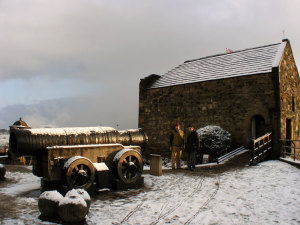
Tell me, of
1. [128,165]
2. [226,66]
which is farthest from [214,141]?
[128,165]

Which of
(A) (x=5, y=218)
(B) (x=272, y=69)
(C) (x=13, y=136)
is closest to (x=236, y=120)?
(B) (x=272, y=69)

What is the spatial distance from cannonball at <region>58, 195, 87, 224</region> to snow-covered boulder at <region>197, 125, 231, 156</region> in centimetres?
1032

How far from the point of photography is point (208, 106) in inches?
679

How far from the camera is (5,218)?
556cm

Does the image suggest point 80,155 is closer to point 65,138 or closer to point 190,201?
point 65,138

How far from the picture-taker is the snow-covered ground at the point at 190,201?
222 inches

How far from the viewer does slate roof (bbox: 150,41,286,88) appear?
16.1 metres

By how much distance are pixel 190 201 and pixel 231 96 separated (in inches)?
418

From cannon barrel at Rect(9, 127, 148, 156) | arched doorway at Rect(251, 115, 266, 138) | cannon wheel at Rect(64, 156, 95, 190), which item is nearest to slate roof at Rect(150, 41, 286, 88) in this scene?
arched doorway at Rect(251, 115, 266, 138)

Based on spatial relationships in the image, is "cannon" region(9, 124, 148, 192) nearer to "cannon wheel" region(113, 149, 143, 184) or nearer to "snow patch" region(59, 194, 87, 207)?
"cannon wheel" region(113, 149, 143, 184)

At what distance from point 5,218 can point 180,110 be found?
45.8 feet

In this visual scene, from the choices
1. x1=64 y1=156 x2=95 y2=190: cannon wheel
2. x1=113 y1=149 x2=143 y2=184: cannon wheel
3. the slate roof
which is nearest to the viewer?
→ x1=64 y1=156 x2=95 y2=190: cannon wheel

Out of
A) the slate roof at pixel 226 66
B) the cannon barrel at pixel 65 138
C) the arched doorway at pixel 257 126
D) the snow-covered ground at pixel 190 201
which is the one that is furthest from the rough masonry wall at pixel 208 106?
the cannon barrel at pixel 65 138

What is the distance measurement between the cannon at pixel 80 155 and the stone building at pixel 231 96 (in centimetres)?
869
